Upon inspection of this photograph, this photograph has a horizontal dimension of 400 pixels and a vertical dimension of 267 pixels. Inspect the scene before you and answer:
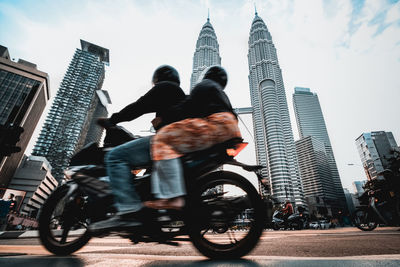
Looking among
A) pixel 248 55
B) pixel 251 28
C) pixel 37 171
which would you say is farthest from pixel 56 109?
pixel 251 28

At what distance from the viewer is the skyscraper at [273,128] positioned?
102 m

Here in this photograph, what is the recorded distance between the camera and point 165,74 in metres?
1.88

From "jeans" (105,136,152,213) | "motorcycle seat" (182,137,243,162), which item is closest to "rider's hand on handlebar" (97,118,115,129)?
"jeans" (105,136,152,213)

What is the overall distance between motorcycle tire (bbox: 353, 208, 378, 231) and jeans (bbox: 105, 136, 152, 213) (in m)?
7.95

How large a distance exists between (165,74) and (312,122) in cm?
16761

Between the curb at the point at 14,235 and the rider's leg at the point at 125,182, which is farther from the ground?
the rider's leg at the point at 125,182

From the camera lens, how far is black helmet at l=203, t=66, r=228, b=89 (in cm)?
187

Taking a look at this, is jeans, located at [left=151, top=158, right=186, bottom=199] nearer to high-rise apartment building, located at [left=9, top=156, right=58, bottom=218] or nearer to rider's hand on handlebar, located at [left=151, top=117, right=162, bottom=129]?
rider's hand on handlebar, located at [left=151, top=117, right=162, bottom=129]

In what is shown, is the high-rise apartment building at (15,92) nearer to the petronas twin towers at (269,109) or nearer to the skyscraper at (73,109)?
the skyscraper at (73,109)

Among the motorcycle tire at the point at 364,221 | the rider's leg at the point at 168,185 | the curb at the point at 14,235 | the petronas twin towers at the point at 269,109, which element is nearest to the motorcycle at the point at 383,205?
the motorcycle tire at the point at 364,221

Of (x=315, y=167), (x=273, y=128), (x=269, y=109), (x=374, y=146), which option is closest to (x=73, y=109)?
(x=269, y=109)

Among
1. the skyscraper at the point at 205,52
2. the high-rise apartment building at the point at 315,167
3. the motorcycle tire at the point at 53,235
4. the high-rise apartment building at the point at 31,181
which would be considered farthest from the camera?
the high-rise apartment building at the point at 315,167

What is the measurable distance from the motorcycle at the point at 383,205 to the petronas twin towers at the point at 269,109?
88866 millimetres

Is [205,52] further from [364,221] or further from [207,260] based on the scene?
[207,260]
